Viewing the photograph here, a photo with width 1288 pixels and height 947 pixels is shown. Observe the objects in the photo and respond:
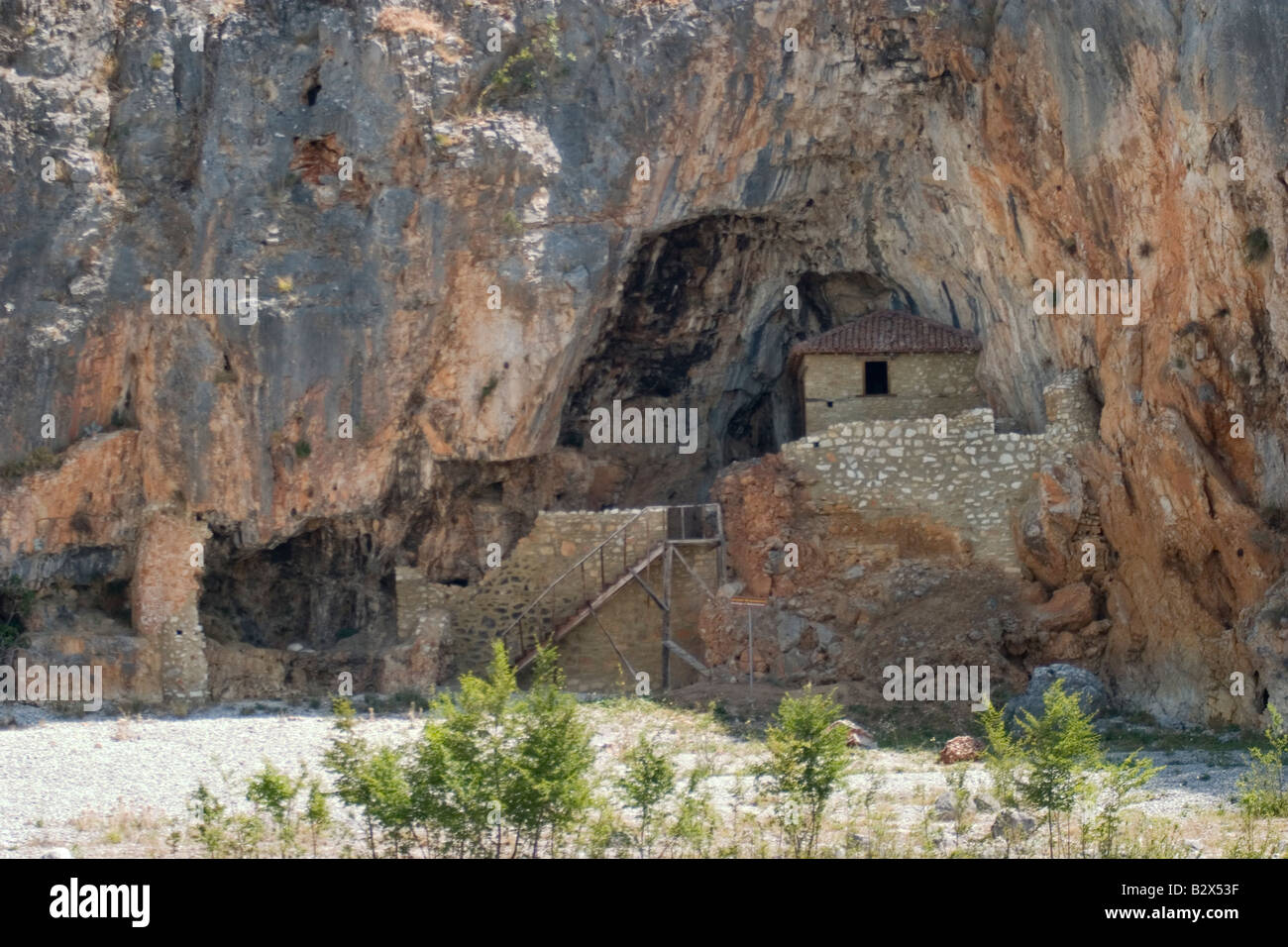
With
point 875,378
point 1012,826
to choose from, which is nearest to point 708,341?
point 875,378

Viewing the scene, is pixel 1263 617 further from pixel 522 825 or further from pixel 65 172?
pixel 65 172

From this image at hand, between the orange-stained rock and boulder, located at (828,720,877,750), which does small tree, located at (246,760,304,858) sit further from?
the orange-stained rock

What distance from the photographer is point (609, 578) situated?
29859 millimetres

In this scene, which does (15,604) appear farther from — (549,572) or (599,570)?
(599,570)

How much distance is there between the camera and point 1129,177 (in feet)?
84.2

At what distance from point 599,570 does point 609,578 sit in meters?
0.22

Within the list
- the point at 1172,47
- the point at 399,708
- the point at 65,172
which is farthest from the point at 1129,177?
the point at 65,172

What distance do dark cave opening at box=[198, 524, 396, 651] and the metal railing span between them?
2291mm

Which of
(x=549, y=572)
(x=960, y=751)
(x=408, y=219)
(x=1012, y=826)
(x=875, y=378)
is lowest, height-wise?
(x=1012, y=826)

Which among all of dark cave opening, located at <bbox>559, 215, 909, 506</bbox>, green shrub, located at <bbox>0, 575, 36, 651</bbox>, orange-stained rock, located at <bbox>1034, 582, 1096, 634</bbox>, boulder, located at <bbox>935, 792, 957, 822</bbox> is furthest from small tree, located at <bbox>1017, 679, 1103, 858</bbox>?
green shrub, located at <bbox>0, 575, 36, 651</bbox>

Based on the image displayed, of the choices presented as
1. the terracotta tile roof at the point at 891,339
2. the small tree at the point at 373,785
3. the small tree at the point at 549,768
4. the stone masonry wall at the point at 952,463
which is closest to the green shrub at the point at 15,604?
the stone masonry wall at the point at 952,463

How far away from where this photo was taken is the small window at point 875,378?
3075 cm

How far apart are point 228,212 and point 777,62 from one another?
9341 millimetres

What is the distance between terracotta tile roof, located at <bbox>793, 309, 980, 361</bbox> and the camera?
100.0 feet
